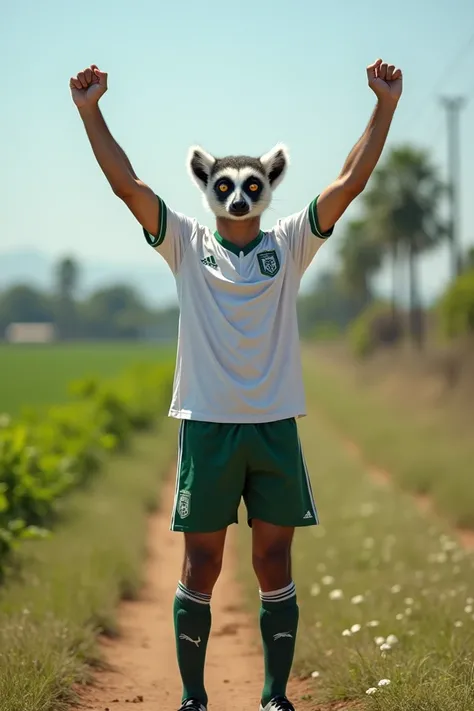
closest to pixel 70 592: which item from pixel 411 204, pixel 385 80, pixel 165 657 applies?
pixel 165 657

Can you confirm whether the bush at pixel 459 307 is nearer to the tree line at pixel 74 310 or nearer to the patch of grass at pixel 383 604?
the patch of grass at pixel 383 604

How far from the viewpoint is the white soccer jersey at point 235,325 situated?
4488mm

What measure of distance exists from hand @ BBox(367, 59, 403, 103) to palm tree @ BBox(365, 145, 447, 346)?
46.0m

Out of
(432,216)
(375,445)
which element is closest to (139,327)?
(432,216)

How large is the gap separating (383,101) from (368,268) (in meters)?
72.7

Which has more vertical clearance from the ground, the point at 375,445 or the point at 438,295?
the point at 438,295

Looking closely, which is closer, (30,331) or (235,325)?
(235,325)

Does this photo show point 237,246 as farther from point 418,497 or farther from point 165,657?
point 418,497

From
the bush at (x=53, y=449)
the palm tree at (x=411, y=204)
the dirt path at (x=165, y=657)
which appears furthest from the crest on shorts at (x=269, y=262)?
the palm tree at (x=411, y=204)

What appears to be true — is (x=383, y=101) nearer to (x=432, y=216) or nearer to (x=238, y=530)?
(x=238, y=530)

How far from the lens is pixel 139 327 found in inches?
7028

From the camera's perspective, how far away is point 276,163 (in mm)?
4938

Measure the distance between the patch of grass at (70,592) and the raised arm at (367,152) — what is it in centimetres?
235

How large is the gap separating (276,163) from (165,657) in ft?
10.7
